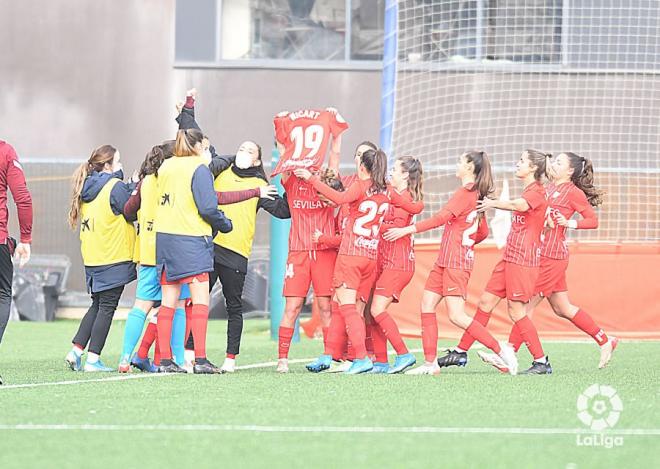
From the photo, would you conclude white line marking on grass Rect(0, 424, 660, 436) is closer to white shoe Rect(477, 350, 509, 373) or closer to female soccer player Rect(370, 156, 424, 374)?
white shoe Rect(477, 350, 509, 373)

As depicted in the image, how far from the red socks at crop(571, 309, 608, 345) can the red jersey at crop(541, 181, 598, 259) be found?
492 millimetres

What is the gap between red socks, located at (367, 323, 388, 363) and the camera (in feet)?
30.0

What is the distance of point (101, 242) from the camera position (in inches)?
362

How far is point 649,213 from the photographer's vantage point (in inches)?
579

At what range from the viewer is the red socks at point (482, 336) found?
880 centimetres

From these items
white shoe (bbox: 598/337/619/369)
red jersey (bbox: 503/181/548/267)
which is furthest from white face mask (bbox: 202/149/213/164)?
white shoe (bbox: 598/337/619/369)

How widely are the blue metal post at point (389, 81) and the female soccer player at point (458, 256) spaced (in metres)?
3.49

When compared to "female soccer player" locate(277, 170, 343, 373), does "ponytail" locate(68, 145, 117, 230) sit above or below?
above

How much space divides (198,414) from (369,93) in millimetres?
11945

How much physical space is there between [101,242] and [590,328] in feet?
12.7

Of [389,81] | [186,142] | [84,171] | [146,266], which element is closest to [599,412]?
[186,142]

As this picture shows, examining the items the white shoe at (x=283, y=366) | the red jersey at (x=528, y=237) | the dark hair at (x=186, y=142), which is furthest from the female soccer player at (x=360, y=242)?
the red jersey at (x=528, y=237)

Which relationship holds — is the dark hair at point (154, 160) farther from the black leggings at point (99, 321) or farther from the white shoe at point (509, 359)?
the white shoe at point (509, 359)

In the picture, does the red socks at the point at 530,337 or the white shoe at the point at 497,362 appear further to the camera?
the red socks at the point at 530,337
